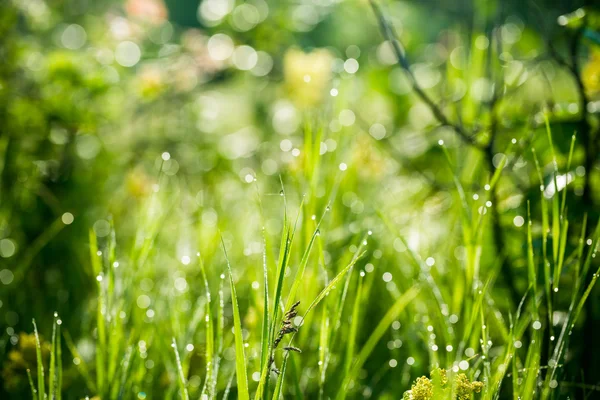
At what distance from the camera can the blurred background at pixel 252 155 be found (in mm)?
874

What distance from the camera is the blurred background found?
87 cm

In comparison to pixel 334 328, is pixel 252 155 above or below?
below

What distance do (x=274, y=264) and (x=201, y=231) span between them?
0.33 meters

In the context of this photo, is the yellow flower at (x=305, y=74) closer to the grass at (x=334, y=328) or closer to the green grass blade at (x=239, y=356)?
the grass at (x=334, y=328)

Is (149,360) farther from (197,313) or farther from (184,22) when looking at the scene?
(184,22)

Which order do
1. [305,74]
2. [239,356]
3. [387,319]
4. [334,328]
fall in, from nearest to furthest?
[239,356] < [334,328] < [387,319] < [305,74]

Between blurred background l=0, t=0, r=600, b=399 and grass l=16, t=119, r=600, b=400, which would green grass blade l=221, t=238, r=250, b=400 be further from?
blurred background l=0, t=0, r=600, b=399

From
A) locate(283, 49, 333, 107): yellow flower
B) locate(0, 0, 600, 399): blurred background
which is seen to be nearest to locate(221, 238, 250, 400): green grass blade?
locate(0, 0, 600, 399): blurred background

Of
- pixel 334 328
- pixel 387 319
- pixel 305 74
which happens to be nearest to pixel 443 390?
pixel 334 328

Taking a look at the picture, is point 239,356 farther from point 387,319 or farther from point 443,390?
point 387,319

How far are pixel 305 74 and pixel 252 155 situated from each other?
31 cm

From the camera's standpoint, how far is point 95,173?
1542 millimetres

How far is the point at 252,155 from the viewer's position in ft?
5.40

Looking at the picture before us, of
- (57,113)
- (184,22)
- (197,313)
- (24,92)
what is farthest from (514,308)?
(184,22)
